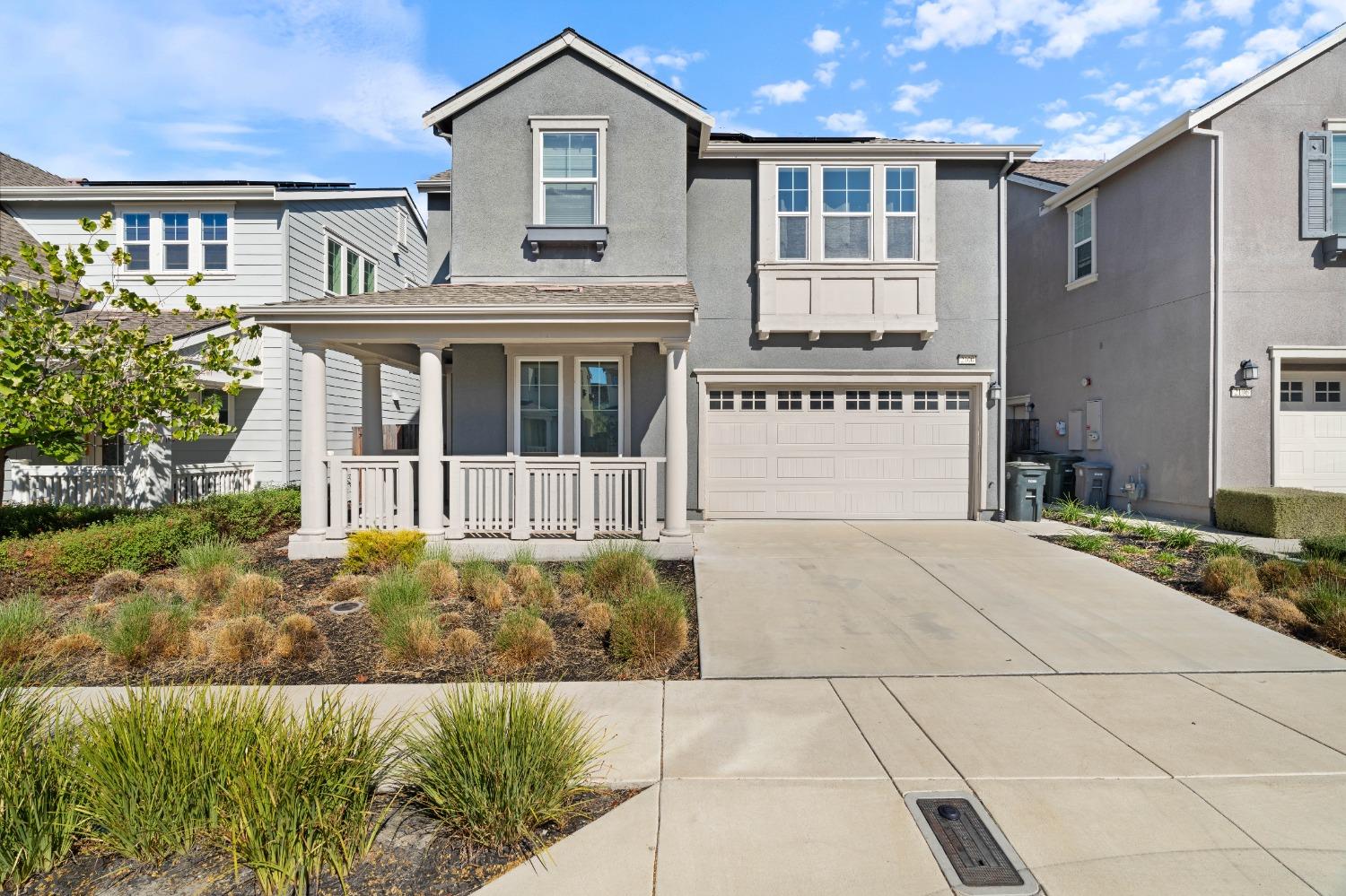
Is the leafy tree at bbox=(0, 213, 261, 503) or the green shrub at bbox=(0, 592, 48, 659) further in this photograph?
the leafy tree at bbox=(0, 213, 261, 503)

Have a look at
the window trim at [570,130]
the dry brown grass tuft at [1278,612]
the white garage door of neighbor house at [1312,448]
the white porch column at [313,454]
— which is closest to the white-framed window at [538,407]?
the window trim at [570,130]

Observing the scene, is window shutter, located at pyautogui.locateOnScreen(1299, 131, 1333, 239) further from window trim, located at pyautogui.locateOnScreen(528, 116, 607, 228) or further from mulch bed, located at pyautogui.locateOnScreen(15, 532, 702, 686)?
mulch bed, located at pyautogui.locateOnScreen(15, 532, 702, 686)

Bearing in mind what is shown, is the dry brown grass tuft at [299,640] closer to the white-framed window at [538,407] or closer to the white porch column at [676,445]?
the white porch column at [676,445]

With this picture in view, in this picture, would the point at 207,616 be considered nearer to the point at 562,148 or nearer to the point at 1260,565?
the point at 562,148

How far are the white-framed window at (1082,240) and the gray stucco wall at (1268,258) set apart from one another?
2.63 metres

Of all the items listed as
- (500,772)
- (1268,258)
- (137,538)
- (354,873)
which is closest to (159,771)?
(354,873)

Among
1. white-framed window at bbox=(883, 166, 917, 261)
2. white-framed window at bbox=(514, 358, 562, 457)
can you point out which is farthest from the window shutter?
white-framed window at bbox=(514, 358, 562, 457)

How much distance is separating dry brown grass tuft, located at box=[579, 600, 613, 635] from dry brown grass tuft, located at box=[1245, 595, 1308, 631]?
246 inches

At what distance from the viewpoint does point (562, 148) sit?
33.8 ft

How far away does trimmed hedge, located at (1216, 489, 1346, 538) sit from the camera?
9922 millimetres

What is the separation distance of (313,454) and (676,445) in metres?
4.92

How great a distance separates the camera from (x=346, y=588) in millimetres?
→ 7062

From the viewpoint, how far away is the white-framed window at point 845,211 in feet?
35.3

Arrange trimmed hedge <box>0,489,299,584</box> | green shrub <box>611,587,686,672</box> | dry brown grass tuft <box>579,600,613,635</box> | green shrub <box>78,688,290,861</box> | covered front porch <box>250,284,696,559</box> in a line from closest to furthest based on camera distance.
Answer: green shrub <box>78,688,290,861</box>, green shrub <box>611,587,686,672</box>, dry brown grass tuft <box>579,600,613,635</box>, trimmed hedge <box>0,489,299,584</box>, covered front porch <box>250,284,696,559</box>
